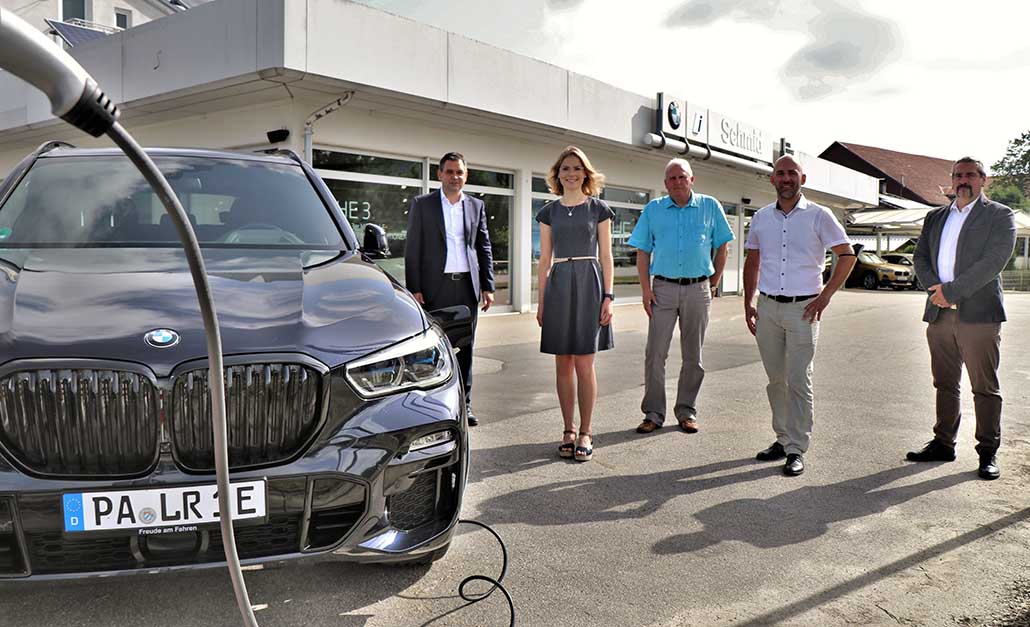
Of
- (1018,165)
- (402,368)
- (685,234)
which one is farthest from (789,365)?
(1018,165)

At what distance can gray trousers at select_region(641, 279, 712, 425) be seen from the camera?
17.8 feet

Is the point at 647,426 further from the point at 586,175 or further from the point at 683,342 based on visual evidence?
the point at 586,175

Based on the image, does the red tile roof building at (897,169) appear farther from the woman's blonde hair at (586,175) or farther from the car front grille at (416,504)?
the car front grille at (416,504)

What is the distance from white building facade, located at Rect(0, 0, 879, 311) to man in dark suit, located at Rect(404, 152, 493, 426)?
515cm

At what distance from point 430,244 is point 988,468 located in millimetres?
3698

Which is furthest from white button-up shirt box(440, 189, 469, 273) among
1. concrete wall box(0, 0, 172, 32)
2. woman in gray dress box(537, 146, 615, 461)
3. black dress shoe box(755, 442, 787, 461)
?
concrete wall box(0, 0, 172, 32)

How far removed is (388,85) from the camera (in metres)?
10.5

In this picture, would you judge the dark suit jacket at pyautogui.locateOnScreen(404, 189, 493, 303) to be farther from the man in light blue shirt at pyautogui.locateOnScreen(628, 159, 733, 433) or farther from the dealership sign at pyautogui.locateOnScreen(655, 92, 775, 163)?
the dealership sign at pyautogui.locateOnScreen(655, 92, 775, 163)

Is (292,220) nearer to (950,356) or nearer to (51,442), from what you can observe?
(51,442)

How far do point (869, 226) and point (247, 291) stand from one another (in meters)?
38.6

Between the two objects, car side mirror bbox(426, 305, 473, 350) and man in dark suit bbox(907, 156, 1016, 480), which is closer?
car side mirror bbox(426, 305, 473, 350)

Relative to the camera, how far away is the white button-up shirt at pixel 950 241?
4.53 metres

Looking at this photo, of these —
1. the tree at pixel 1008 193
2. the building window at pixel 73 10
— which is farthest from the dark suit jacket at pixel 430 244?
the tree at pixel 1008 193

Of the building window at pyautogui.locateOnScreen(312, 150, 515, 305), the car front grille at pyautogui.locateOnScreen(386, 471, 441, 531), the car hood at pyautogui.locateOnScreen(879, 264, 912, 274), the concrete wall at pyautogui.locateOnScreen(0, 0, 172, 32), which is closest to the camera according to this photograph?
the car front grille at pyautogui.locateOnScreen(386, 471, 441, 531)
